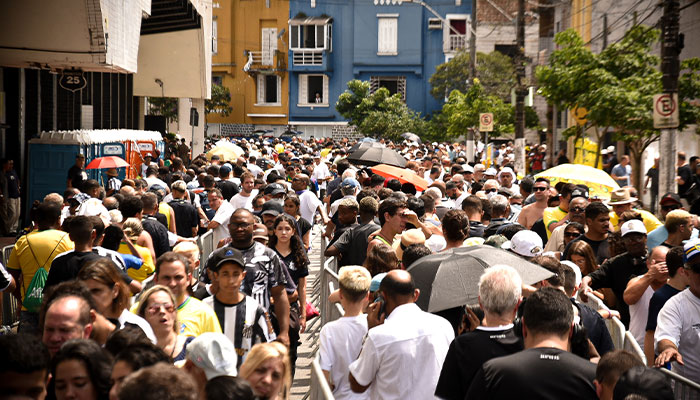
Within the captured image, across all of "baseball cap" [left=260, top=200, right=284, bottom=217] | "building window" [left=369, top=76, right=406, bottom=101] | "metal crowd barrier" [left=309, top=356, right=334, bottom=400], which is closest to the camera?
"metal crowd barrier" [left=309, top=356, right=334, bottom=400]

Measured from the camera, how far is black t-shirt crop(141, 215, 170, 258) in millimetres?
9820

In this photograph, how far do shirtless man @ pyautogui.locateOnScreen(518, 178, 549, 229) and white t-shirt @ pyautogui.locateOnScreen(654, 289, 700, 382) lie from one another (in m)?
5.34

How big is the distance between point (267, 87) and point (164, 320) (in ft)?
198

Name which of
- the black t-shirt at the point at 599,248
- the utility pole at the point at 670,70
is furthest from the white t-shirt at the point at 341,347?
the utility pole at the point at 670,70

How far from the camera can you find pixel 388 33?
Answer: 6325 centimetres

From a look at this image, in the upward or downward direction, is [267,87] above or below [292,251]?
above

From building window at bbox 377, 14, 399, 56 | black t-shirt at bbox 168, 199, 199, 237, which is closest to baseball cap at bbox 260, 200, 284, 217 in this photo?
black t-shirt at bbox 168, 199, 199, 237

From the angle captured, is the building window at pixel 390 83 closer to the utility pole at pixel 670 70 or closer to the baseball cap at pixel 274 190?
the utility pole at pixel 670 70

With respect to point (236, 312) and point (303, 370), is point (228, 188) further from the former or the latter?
point (236, 312)

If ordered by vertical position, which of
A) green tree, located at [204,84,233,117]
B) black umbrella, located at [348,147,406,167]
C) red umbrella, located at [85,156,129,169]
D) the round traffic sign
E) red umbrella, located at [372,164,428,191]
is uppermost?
green tree, located at [204,84,233,117]

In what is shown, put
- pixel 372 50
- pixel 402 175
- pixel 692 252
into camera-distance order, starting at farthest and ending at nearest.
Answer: pixel 372 50 < pixel 402 175 < pixel 692 252

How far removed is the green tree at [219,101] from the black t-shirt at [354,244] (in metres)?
52.0

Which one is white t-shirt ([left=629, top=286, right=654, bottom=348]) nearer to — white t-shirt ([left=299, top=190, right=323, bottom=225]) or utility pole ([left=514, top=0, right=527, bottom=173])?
white t-shirt ([left=299, top=190, right=323, bottom=225])

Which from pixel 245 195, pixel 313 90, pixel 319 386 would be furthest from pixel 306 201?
pixel 313 90
